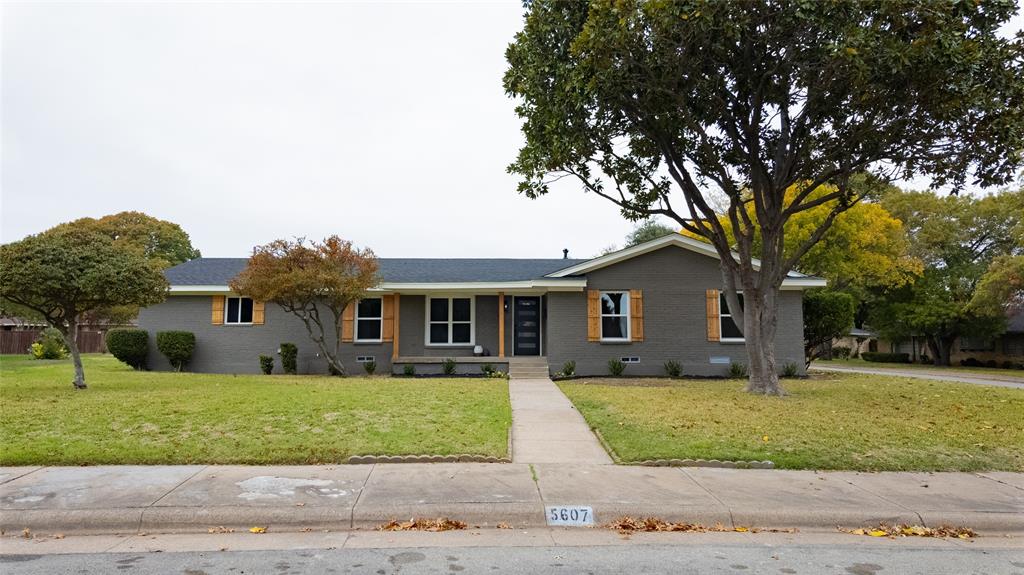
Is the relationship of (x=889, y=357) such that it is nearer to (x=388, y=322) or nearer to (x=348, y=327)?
(x=388, y=322)

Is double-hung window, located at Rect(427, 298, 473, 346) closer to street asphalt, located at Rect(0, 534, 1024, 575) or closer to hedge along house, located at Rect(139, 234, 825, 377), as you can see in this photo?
hedge along house, located at Rect(139, 234, 825, 377)

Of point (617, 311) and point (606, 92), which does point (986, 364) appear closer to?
point (617, 311)

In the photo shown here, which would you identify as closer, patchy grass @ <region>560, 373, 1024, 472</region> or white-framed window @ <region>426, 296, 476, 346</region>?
patchy grass @ <region>560, 373, 1024, 472</region>

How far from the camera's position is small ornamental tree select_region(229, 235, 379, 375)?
1623cm

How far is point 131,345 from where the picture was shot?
19.3 m

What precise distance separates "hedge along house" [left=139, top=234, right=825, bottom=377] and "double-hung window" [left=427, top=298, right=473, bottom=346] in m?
0.03

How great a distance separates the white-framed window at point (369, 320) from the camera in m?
19.8

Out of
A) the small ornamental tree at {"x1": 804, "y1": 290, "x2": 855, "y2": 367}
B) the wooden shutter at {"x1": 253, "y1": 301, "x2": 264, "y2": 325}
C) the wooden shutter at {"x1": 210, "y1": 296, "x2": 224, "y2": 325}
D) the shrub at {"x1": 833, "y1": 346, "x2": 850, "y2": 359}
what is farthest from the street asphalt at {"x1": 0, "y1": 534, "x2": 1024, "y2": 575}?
the shrub at {"x1": 833, "y1": 346, "x2": 850, "y2": 359}

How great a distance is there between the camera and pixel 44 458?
6.98 meters

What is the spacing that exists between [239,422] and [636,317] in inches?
499

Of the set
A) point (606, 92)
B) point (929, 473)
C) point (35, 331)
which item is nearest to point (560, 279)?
point (606, 92)

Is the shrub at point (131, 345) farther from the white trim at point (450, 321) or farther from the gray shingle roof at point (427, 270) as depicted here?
the white trim at point (450, 321)

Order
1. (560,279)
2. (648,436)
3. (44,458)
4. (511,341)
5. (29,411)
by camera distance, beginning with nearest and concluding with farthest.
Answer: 1. (44,458)
2. (648,436)
3. (29,411)
4. (560,279)
5. (511,341)

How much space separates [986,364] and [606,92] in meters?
35.9
